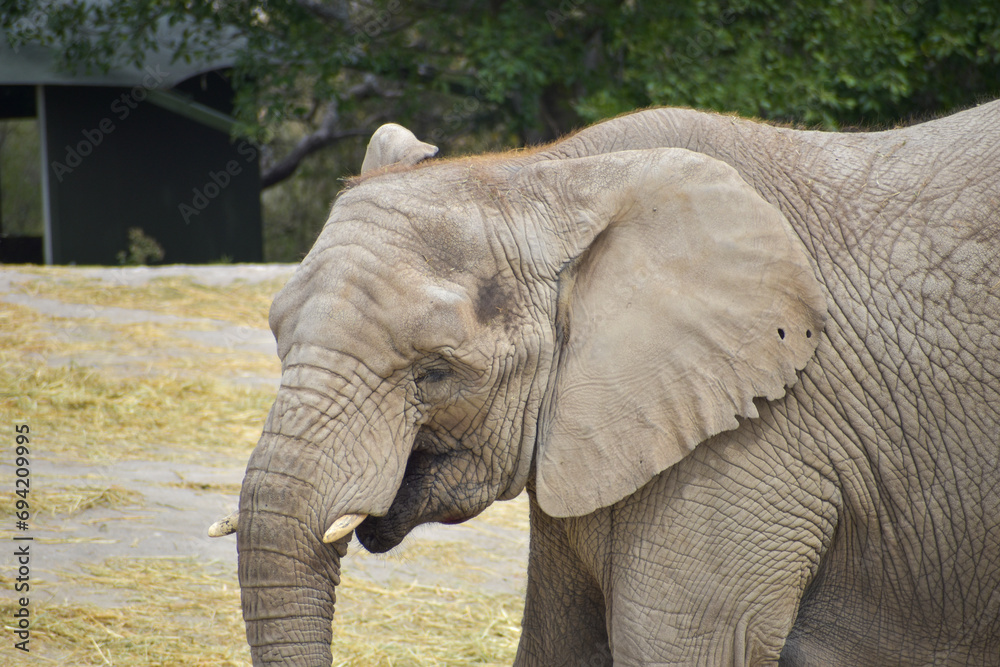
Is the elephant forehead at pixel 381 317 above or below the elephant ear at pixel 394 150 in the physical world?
below

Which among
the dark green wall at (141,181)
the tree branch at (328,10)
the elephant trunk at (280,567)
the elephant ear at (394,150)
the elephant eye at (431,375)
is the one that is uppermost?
the tree branch at (328,10)

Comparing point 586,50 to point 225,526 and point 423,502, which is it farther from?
point 225,526

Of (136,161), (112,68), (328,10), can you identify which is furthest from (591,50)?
(136,161)

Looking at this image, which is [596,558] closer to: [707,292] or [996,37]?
[707,292]

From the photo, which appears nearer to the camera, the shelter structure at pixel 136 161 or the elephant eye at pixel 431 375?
the elephant eye at pixel 431 375

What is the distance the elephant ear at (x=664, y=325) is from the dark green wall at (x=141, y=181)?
12840 millimetres

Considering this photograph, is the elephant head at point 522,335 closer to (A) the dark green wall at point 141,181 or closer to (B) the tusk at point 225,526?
(B) the tusk at point 225,526

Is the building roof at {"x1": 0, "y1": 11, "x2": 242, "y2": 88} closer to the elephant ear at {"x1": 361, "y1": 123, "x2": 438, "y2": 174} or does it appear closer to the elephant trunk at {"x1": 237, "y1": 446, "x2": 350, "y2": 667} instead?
the elephant ear at {"x1": 361, "y1": 123, "x2": 438, "y2": 174}

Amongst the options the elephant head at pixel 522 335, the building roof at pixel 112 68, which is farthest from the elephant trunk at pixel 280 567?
the building roof at pixel 112 68

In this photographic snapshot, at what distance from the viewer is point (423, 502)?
2.60 metres

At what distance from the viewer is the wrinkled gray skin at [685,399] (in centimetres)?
245

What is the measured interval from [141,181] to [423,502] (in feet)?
44.1

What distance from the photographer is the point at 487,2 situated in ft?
42.8

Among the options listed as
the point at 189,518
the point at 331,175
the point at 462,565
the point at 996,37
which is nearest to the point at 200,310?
the point at 189,518
